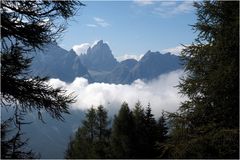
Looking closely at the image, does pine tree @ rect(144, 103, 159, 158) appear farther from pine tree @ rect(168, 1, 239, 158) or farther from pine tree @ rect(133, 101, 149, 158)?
pine tree @ rect(168, 1, 239, 158)

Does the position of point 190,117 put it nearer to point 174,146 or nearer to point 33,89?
point 174,146

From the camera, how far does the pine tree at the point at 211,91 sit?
1001 centimetres

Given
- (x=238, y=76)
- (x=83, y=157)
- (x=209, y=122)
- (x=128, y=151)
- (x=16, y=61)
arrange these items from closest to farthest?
(x=16, y=61) < (x=238, y=76) < (x=209, y=122) < (x=128, y=151) < (x=83, y=157)

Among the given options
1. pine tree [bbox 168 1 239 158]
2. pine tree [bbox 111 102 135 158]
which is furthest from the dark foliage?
pine tree [bbox 168 1 239 158]

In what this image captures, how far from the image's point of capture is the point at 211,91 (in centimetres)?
1047

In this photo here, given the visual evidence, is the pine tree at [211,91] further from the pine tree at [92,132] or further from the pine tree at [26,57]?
the pine tree at [92,132]

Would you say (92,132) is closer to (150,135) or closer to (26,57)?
(150,135)

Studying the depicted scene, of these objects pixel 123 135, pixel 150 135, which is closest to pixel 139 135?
pixel 150 135

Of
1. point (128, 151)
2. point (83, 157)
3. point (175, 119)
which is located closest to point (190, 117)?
point (175, 119)

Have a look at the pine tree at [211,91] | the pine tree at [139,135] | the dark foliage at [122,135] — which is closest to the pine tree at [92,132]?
the dark foliage at [122,135]

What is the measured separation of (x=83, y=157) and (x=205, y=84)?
28888 millimetres

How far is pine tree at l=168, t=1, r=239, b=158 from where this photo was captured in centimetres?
1001

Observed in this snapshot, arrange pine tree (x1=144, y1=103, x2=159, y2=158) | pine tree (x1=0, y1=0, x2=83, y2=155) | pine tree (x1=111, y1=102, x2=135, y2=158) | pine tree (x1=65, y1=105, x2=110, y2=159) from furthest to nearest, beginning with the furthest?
pine tree (x1=65, y1=105, x2=110, y2=159) → pine tree (x1=144, y1=103, x2=159, y2=158) → pine tree (x1=111, y1=102, x2=135, y2=158) → pine tree (x1=0, y1=0, x2=83, y2=155)

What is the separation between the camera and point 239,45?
993 centimetres
